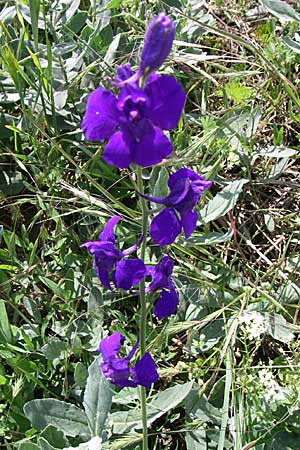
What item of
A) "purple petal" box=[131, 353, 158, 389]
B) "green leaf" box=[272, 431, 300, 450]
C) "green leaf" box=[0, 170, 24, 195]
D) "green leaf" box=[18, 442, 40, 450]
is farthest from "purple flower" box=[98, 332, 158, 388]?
"green leaf" box=[0, 170, 24, 195]

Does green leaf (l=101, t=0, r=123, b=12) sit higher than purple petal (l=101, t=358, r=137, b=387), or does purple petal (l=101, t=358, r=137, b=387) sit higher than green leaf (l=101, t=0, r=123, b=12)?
green leaf (l=101, t=0, r=123, b=12)

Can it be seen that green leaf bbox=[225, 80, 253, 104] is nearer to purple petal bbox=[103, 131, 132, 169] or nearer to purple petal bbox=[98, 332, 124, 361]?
purple petal bbox=[98, 332, 124, 361]

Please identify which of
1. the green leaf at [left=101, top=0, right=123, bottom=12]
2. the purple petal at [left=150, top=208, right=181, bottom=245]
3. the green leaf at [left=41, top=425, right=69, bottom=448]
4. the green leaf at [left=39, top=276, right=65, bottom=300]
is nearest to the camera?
the purple petal at [left=150, top=208, right=181, bottom=245]

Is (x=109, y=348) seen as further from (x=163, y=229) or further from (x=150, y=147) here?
(x=150, y=147)

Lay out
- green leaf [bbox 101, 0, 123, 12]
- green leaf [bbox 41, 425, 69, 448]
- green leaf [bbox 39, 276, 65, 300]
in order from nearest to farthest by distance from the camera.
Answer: green leaf [bbox 41, 425, 69, 448] < green leaf [bbox 39, 276, 65, 300] < green leaf [bbox 101, 0, 123, 12]

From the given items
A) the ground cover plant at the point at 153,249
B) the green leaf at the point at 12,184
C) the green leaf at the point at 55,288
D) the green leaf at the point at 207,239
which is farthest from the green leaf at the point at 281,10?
the green leaf at the point at 55,288

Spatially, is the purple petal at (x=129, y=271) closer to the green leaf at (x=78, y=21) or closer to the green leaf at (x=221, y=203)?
the green leaf at (x=221, y=203)
